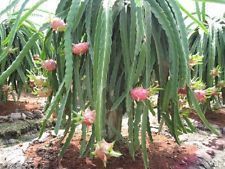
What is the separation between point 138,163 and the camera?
2053 mm

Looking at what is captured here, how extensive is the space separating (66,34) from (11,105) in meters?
2.63

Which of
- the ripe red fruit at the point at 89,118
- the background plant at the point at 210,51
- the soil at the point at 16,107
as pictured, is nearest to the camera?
the ripe red fruit at the point at 89,118

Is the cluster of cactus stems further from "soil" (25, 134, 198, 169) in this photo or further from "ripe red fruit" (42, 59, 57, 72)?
"soil" (25, 134, 198, 169)

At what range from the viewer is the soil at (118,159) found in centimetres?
201

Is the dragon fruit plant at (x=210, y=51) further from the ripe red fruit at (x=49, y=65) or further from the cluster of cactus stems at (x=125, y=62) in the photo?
the ripe red fruit at (x=49, y=65)

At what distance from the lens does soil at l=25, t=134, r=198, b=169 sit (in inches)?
79.1

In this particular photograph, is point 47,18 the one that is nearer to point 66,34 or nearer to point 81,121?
point 66,34

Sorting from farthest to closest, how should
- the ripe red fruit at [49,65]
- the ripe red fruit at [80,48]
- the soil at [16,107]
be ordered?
the soil at [16,107] → the ripe red fruit at [49,65] → the ripe red fruit at [80,48]

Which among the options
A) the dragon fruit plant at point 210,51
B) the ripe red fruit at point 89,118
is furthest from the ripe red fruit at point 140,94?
the dragon fruit plant at point 210,51

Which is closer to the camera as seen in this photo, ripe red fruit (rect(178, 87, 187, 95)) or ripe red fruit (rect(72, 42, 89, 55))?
ripe red fruit (rect(72, 42, 89, 55))

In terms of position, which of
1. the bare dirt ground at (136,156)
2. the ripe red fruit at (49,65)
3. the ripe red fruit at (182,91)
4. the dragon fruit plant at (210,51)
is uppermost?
the dragon fruit plant at (210,51)

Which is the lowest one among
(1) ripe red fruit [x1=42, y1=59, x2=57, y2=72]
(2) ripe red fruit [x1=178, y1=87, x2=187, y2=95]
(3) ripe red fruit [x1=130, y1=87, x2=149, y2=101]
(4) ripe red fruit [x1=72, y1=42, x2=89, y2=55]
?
(3) ripe red fruit [x1=130, y1=87, x2=149, y2=101]

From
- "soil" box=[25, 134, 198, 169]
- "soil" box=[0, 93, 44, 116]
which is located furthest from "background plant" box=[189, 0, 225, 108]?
"soil" box=[0, 93, 44, 116]

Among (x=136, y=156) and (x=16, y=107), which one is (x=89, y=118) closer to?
(x=136, y=156)
